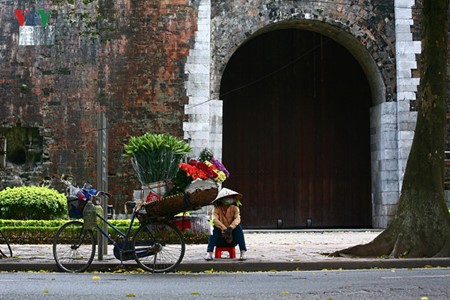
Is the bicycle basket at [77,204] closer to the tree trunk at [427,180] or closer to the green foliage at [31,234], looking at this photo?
the tree trunk at [427,180]

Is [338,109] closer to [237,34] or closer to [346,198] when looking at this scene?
[346,198]

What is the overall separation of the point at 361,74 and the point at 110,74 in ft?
23.8

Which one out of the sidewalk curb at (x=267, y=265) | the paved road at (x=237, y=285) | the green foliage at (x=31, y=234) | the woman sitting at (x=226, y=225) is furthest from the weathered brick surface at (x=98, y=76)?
the paved road at (x=237, y=285)

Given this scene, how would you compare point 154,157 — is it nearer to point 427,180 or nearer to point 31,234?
point 31,234

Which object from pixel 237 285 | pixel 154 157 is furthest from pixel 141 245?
pixel 154 157

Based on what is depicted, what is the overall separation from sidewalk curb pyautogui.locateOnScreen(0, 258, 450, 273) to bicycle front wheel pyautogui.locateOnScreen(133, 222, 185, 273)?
1.30ft

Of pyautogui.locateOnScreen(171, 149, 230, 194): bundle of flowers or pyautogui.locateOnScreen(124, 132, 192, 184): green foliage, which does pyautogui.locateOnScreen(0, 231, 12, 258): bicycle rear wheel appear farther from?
pyautogui.locateOnScreen(124, 132, 192, 184): green foliage

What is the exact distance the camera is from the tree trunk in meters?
10.1

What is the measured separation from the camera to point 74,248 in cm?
898

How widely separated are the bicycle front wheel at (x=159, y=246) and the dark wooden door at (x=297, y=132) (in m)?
11.1

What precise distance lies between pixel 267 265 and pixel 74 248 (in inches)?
97.1

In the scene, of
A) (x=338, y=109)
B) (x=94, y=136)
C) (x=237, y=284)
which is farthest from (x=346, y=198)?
(x=237, y=284)

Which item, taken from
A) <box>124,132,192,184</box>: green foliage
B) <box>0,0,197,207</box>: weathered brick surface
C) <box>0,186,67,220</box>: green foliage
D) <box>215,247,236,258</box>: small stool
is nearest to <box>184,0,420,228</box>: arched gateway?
<box>0,0,197,207</box>: weathered brick surface

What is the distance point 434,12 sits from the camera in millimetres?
10609
